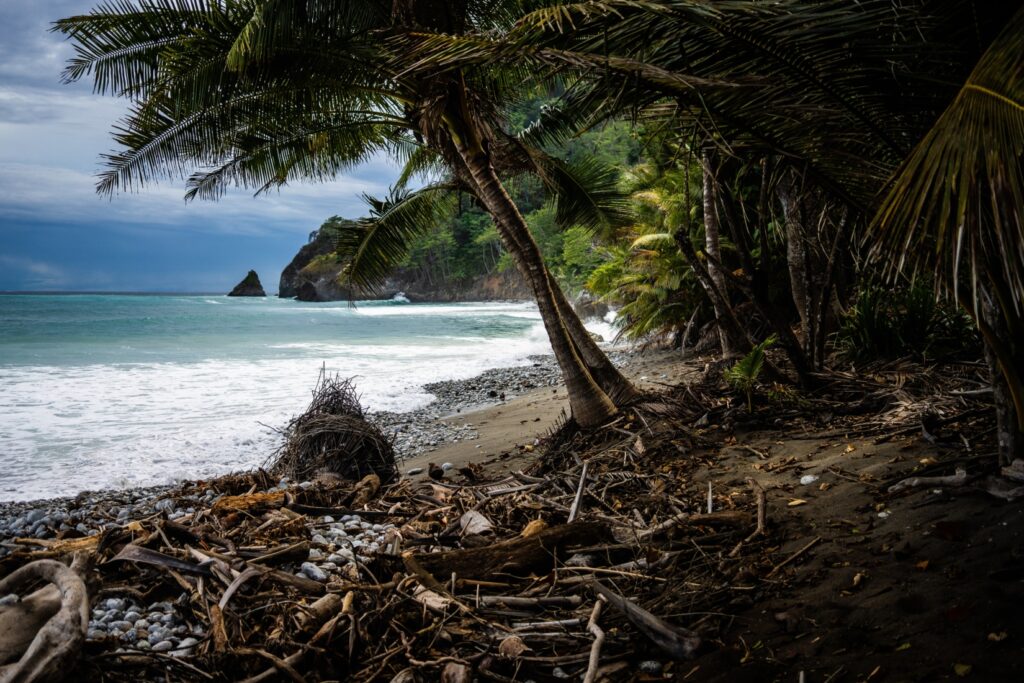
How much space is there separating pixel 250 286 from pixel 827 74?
342 feet

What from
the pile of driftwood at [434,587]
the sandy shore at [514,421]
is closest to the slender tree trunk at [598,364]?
the sandy shore at [514,421]

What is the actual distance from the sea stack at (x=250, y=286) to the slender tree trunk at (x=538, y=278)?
10018 centimetres

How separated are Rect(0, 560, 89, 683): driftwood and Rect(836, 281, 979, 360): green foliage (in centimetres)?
662

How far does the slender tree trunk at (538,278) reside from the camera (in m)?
6.25

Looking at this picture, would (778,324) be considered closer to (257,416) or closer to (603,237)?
(603,237)

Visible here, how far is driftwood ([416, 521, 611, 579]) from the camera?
127 inches

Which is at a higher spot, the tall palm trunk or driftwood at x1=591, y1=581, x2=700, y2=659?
the tall palm trunk

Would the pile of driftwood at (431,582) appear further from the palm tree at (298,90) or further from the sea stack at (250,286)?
the sea stack at (250,286)

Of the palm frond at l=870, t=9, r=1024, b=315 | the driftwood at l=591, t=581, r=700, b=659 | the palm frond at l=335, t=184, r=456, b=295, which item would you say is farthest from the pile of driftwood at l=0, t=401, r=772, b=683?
the palm frond at l=335, t=184, r=456, b=295

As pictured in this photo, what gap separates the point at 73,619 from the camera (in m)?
2.28

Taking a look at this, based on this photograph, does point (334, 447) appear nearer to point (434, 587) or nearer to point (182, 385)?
point (434, 587)

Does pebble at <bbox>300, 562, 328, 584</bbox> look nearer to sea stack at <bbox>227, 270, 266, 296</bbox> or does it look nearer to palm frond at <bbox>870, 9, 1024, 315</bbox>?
palm frond at <bbox>870, 9, 1024, 315</bbox>

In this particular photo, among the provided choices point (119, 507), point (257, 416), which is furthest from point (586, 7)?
point (257, 416)

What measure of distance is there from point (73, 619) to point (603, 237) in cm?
780
